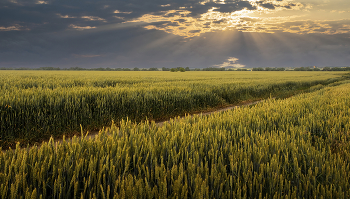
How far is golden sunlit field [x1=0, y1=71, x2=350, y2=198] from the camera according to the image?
1931 mm

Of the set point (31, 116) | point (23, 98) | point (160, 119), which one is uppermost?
Result: point (23, 98)

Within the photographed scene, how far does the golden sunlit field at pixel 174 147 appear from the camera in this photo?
1.93 m

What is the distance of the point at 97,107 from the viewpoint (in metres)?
8.30

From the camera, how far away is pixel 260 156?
240 centimetres

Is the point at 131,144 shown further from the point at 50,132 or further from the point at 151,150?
the point at 50,132

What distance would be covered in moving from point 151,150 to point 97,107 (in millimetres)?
6509

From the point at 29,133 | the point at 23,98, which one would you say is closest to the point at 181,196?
the point at 29,133

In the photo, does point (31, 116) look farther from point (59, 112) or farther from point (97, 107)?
point (97, 107)

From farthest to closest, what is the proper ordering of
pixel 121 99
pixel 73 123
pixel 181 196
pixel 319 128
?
pixel 121 99, pixel 73 123, pixel 319 128, pixel 181 196

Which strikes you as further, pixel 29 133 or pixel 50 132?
pixel 50 132

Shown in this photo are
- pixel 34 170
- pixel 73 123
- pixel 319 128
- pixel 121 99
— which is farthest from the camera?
pixel 121 99

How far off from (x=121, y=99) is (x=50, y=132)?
337 cm

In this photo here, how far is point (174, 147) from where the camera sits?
8.02 feet

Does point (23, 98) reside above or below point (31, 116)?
above
